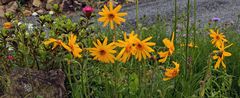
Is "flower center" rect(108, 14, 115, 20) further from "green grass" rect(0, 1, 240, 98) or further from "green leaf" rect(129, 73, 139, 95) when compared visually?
"green leaf" rect(129, 73, 139, 95)

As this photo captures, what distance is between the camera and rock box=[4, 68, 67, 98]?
3096 millimetres

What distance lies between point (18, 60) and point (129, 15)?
506 centimetres

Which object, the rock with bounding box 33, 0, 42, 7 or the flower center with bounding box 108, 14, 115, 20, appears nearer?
the flower center with bounding box 108, 14, 115, 20

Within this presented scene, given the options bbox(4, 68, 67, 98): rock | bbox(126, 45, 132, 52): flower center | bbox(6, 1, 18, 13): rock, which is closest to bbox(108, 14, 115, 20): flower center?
bbox(126, 45, 132, 52): flower center

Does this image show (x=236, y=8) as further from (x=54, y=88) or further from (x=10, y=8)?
(x=54, y=88)

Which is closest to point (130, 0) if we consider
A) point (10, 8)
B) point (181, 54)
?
point (10, 8)

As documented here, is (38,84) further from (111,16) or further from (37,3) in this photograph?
(37,3)

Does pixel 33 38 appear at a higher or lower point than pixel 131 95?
higher

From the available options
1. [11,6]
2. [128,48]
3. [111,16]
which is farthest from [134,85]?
[11,6]

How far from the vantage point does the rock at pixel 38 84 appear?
10.2 feet

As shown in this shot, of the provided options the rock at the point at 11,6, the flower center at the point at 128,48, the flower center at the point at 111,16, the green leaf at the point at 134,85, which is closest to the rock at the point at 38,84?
the green leaf at the point at 134,85

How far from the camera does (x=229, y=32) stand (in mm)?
5113

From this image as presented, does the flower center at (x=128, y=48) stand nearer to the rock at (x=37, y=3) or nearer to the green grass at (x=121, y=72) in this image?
the green grass at (x=121, y=72)

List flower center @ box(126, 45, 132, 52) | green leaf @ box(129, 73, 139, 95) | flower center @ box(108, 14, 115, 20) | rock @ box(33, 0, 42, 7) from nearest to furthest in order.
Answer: flower center @ box(126, 45, 132, 52) → flower center @ box(108, 14, 115, 20) → green leaf @ box(129, 73, 139, 95) → rock @ box(33, 0, 42, 7)
